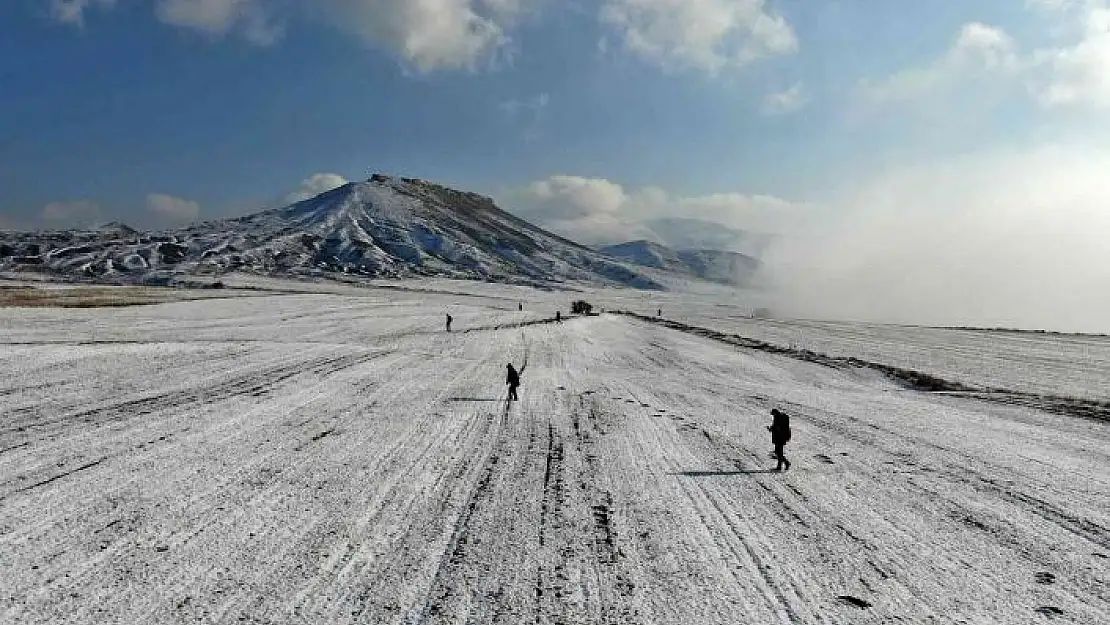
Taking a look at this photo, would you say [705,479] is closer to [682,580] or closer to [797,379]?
[682,580]

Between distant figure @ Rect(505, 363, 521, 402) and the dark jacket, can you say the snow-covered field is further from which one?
the dark jacket

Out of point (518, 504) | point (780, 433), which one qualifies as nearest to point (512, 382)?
point (780, 433)

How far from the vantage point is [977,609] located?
1129cm

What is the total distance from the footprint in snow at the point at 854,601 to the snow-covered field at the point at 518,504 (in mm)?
43

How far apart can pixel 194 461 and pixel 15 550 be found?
20.7ft

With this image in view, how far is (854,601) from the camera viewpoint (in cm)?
1138

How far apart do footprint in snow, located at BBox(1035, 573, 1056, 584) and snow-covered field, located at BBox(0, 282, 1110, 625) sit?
126mm

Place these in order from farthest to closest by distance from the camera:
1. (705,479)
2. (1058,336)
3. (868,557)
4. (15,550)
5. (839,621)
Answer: (1058,336)
(705,479)
(868,557)
(15,550)
(839,621)

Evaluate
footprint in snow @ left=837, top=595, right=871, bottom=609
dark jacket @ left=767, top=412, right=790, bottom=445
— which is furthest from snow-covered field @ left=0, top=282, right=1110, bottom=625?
dark jacket @ left=767, top=412, right=790, bottom=445

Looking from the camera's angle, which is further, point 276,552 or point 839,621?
point 276,552

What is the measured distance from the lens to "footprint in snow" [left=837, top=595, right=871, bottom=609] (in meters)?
11.2

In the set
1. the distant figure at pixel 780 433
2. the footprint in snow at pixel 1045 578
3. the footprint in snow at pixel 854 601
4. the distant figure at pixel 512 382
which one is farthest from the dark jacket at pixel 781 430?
the distant figure at pixel 512 382

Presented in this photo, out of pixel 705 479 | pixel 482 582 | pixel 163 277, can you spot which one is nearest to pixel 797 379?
pixel 705 479

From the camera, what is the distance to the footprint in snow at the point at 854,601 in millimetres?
11242
